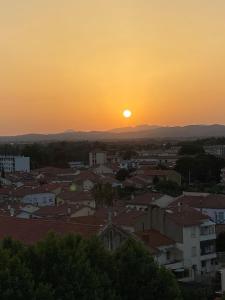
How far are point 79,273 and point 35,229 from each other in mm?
13781

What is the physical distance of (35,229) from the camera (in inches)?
1258

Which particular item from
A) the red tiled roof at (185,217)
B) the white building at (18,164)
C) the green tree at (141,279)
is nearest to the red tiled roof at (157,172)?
the white building at (18,164)

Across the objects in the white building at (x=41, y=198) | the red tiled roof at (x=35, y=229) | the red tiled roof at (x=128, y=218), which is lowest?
the white building at (x=41, y=198)

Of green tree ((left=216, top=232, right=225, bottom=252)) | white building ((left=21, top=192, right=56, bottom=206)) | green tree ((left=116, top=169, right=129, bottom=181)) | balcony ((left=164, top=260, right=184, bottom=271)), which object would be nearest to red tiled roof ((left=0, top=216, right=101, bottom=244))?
balcony ((left=164, top=260, right=184, bottom=271))

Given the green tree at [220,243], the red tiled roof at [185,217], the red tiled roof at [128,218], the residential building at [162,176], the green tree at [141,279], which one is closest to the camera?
the green tree at [141,279]

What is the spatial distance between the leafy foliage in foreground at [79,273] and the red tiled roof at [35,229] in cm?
934

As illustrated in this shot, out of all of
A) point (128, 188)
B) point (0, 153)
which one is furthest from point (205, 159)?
point (0, 153)

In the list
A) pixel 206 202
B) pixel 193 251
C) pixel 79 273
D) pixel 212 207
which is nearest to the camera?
A: pixel 79 273

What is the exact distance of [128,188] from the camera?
250ft

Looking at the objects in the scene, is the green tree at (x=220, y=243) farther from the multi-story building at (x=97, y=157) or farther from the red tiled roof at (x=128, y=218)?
the multi-story building at (x=97, y=157)

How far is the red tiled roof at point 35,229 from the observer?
100 feet

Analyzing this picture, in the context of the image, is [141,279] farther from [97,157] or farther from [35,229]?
[97,157]

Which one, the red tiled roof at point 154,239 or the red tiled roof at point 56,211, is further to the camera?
the red tiled roof at point 56,211

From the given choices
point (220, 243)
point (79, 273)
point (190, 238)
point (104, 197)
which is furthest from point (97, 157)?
point (79, 273)
